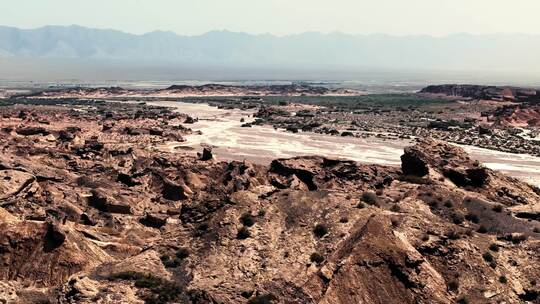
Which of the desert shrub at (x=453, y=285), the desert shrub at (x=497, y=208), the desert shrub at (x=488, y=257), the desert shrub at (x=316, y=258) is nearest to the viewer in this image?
the desert shrub at (x=453, y=285)

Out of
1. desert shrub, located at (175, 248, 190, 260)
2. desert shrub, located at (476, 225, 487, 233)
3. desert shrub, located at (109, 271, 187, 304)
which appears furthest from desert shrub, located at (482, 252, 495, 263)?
desert shrub, located at (109, 271, 187, 304)

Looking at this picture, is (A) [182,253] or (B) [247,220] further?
(B) [247,220]

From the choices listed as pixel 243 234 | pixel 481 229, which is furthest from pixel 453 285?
pixel 243 234

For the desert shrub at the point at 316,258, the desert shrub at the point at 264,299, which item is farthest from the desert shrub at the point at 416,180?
the desert shrub at the point at 264,299

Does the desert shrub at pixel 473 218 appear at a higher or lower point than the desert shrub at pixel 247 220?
lower

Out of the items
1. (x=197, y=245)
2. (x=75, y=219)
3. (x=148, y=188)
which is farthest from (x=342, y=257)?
(x=148, y=188)

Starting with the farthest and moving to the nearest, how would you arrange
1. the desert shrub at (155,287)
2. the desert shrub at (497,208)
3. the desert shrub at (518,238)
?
the desert shrub at (497,208) → the desert shrub at (518,238) → the desert shrub at (155,287)

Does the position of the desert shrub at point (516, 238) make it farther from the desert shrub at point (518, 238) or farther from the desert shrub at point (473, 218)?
the desert shrub at point (473, 218)

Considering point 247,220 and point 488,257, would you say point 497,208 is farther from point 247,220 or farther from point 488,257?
point 247,220
